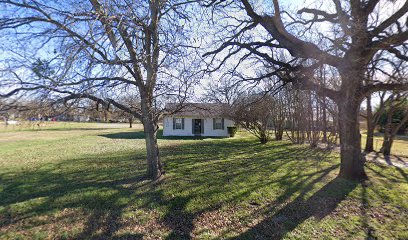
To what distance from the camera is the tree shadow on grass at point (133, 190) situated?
4.32 metres

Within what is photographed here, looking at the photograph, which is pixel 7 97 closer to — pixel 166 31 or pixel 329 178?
pixel 166 31

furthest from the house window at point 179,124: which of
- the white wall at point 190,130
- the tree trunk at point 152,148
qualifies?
the tree trunk at point 152,148

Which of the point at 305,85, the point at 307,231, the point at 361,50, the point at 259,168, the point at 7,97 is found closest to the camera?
the point at 307,231

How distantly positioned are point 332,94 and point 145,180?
6511 mm

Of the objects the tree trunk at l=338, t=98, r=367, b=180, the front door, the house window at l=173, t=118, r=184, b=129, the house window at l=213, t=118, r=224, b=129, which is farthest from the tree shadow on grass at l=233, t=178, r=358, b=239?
the house window at l=173, t=118, r=184, b=129

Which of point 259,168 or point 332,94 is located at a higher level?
point 332,94

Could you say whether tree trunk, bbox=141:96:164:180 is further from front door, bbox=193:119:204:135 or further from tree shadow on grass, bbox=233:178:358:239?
front door, bbox=193:119:204:135

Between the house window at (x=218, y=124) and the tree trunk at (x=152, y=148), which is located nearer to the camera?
the tree trunk at (x=152, y=148)

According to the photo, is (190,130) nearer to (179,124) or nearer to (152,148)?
(179,124)

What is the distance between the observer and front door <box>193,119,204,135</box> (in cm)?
2511

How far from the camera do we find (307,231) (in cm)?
396

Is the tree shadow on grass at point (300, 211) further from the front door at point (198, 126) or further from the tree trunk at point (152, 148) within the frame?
the front door at point (198, 126)

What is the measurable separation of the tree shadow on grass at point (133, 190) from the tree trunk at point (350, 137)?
3.34ft

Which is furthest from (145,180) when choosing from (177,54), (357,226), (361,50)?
(361,50)
